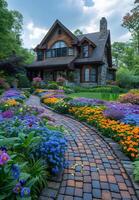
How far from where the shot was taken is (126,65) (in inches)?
1651

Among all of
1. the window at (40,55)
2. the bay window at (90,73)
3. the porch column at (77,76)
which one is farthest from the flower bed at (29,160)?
the window at (40,55)

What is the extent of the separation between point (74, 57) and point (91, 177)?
22.1 m

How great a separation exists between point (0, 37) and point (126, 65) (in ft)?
92.1

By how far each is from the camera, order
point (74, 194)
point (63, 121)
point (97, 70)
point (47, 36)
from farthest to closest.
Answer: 1. point (47, 36)
2. point (97, 70)
3. point (63, 121)
4. point (74, 194)

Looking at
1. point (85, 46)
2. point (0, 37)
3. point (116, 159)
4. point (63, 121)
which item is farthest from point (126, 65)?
point (116, 159)

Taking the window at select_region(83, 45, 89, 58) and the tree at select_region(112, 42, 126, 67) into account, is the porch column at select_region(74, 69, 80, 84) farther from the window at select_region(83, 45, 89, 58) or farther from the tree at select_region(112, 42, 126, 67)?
the tree at select_region(112, 42, 126, 67)

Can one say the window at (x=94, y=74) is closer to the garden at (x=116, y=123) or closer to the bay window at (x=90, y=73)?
the bay window at (x=90, y=73)

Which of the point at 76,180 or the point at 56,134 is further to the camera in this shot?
the point at 56,134

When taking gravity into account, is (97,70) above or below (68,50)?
below

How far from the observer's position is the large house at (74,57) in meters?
23.8

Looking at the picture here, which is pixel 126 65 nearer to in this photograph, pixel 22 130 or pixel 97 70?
pixel 97 70

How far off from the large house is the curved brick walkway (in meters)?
19.0

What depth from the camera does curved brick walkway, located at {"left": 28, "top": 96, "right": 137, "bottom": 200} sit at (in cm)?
292

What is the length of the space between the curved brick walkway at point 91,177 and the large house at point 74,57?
19011 mm
